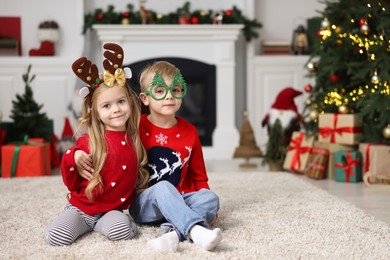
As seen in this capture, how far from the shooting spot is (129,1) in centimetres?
604

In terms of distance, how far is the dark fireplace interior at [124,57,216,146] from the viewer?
5793 millimetres

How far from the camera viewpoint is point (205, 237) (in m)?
2.04

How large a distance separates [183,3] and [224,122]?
1.24 m

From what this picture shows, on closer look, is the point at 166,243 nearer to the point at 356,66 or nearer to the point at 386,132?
the point at 386,132

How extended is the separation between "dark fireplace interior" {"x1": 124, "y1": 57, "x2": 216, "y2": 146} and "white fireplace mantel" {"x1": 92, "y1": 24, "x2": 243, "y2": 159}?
0.04 m

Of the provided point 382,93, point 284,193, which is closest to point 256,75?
point 382,93

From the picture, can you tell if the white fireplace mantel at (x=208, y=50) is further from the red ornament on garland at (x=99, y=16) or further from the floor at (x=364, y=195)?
the floor at (x=364, y=195)

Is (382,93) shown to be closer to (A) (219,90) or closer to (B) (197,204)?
(B) (197,204)

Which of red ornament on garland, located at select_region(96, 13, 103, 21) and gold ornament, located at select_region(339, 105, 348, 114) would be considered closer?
gold ornament, located at select_region(339, 105, 348, 114)

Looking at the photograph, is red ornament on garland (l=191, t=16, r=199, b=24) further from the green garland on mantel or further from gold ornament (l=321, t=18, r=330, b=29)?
gold ornament (l=321, t=18, r=330, b=29)

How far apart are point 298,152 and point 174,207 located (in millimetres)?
2215

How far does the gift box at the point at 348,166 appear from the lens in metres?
3.88

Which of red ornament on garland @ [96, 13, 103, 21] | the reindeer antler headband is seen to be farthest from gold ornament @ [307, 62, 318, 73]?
the reindeer antler headband

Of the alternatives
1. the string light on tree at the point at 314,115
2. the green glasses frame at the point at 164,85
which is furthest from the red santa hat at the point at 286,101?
the green glasses frame at the point at 164,85
